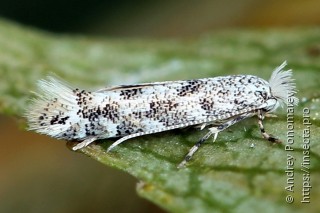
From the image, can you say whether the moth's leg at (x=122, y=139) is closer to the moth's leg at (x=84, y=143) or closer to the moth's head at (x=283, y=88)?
the moth's leg at (x=84, y=143)

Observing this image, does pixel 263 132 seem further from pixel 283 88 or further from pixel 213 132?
pixel 283 88

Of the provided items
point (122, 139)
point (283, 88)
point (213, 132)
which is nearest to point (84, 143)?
point (122, 139)

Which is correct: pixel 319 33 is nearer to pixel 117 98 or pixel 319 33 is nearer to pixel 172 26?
pixel 117 98

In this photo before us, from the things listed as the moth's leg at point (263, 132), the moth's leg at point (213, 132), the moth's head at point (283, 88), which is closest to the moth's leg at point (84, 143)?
the moth's leg at point (213, 132)

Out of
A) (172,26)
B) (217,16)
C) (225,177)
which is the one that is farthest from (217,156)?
(172,26)

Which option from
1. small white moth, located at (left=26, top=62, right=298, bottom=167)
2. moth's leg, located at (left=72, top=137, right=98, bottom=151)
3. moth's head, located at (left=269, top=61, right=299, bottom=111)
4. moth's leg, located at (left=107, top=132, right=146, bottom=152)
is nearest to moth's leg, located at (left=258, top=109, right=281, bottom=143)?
small white moth, located at (left=26, top=62, right=298, bottom=167)
